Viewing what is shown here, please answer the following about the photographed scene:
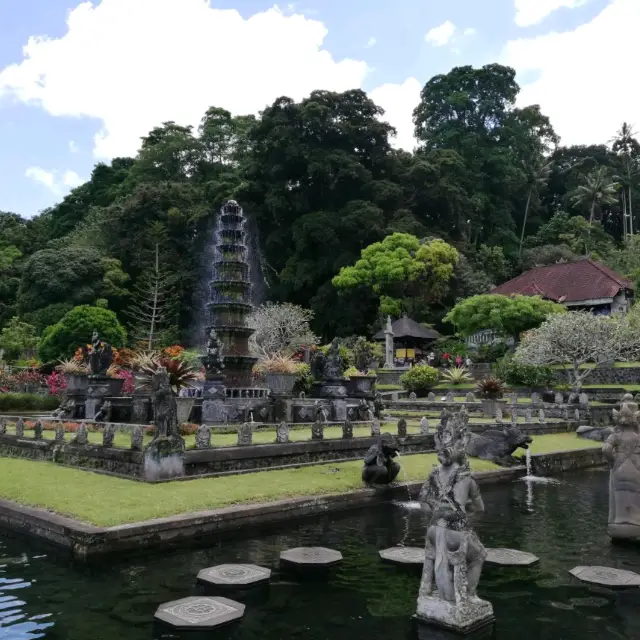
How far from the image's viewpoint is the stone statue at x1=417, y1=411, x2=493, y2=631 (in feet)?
19.8

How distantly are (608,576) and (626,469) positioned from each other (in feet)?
7.23

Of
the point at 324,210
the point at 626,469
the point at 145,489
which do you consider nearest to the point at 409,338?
the point at 324,210

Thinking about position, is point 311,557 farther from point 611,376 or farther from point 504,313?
point 504,313

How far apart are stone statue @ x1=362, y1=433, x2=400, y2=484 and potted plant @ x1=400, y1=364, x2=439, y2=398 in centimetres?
2299

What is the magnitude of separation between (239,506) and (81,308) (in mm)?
35887

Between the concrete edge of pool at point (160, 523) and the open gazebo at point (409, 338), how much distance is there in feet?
112

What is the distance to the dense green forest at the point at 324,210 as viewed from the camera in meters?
52.2

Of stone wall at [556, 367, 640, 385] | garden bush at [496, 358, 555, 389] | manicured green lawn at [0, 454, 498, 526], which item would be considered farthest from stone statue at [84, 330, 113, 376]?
stone wall at [556, 367, 640, 385]

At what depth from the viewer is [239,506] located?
10555 millimetres

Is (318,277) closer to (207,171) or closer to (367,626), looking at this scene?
(207,171)

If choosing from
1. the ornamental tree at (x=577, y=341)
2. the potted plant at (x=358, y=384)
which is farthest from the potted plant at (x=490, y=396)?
the potted plant at (x=358, y=384)

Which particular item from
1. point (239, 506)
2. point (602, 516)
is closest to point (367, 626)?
point (239, 506)

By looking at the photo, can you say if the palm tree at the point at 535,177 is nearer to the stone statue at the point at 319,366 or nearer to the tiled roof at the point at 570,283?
the tiled roof at the point at 570,283

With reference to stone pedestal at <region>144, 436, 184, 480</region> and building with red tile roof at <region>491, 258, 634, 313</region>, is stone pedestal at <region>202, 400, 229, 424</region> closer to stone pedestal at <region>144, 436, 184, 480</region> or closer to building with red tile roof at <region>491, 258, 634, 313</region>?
stone pedestal at <region>144, 436, 184, 480</region>
